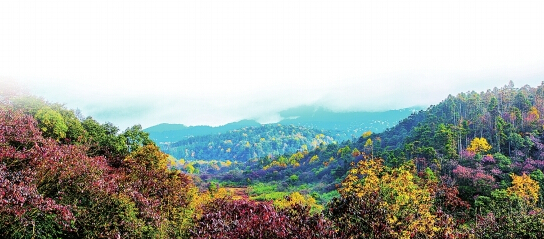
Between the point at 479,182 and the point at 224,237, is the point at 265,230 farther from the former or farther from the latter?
the point at 479,182

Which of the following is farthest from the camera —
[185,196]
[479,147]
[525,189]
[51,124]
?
[479,147]

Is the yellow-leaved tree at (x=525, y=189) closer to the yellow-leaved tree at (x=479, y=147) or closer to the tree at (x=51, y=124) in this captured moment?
the yellow-leaved tree at (x=479, y=147)

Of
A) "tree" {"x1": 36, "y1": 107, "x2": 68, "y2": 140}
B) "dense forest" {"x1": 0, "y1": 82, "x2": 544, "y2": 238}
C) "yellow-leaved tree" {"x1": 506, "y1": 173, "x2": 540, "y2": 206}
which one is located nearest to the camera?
"dense forest" {"x1": 0, "y1": 82, "x2": 544, "y2": 238}

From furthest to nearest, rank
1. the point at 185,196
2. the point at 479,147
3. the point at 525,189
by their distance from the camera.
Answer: the point at 479,147, the point at 525,189, the point at 185,196

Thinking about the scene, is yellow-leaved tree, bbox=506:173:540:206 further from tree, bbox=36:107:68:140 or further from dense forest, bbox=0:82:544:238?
tree, bbox=36:107:68:140

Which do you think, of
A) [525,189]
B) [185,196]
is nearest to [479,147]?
[525,189]

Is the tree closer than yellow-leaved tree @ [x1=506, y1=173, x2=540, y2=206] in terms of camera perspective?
Yes

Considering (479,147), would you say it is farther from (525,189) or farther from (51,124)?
(51,124)

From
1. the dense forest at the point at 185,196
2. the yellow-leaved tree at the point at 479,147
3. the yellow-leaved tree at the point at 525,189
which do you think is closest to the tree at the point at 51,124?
the dense forest at the point at 185,196

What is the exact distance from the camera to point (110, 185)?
534 inches

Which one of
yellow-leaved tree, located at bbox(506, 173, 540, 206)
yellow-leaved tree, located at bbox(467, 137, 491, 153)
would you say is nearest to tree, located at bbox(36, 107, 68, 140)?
yellow-leaved tree, located at bbox(506, 173, 540, 206)

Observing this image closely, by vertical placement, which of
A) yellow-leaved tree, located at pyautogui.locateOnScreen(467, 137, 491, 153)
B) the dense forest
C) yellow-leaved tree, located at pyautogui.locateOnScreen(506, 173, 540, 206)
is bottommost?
yellow-leaved tree, located at pyautogui.locateOnScreen(506, 173, 540, 206)

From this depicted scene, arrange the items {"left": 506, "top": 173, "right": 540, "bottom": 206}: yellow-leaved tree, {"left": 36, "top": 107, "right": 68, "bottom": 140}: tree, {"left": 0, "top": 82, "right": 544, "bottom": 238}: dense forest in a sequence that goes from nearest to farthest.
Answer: {"left": 0, "top": 82, "right": 544, "bottom": 238}: dense forest
{"left": 36, "top": 107, "right": 68, "bottom": 140}: tree
{"left": 506, "top": 173, "right": 540, "bottom": 206}: yellow-leaved tree

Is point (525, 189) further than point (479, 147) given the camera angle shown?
No
